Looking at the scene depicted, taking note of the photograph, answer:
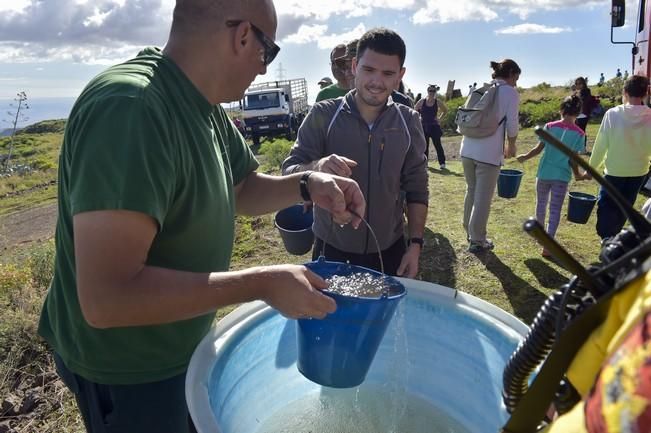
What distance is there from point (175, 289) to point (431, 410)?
1840 millimetres

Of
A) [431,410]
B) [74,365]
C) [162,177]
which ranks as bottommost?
[431,410]

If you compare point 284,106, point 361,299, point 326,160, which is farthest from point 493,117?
point 284,106

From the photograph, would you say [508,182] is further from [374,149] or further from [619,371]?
[619,371]

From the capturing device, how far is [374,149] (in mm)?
2559

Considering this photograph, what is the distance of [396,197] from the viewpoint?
267 centimetres

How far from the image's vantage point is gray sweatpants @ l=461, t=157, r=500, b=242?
448cm

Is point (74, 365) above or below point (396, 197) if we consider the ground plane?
below

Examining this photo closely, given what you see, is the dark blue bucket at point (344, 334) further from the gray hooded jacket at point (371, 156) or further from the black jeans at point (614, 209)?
the black jeans at point (614, 209)

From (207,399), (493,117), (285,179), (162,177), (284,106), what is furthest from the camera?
(284,106)

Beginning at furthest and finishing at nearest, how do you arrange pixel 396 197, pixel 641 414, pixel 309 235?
pixel 309 235 < pixel 396 197 < pixel 641 414

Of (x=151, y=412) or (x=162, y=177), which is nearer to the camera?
(x=162, y=177)

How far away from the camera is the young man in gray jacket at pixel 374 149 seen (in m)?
2.55

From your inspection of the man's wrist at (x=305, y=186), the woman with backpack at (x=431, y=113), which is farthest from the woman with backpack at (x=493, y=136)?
the woman with backpack at (x=431, y=113)

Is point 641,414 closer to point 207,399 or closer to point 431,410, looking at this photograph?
point 207,399
